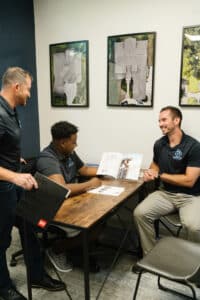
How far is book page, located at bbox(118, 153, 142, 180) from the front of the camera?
2.46 meters

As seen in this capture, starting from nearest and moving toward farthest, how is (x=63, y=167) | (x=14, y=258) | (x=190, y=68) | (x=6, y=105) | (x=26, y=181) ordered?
1. (x=26, y=181)
2. (x=6, y=105)
3. (x=63, y=167)
4. (x=14, y=258)
5. (x=190, y=68)

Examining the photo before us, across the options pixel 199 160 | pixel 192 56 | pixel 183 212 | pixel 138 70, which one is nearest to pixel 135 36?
pixel 138 70

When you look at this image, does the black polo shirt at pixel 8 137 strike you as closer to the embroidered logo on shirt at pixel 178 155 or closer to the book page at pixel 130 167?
the book page at pixel 130 167

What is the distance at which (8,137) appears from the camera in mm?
1723

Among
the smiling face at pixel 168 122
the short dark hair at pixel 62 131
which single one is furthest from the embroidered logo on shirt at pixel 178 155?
the short dark hair at pixel 62 131

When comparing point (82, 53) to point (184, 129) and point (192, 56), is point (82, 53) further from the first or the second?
point (184, 129)

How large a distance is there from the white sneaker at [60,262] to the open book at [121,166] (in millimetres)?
773

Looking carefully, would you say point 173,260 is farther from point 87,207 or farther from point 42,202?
point 42,202

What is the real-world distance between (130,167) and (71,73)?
1302mm

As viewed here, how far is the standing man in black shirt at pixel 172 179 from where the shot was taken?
2256 mm

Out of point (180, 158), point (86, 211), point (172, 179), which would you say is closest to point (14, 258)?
point (86, 211)

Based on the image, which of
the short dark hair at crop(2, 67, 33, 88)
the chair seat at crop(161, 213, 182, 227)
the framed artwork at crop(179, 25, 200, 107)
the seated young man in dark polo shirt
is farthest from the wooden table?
the framed artwork at crop(179, 25, 200, 107)

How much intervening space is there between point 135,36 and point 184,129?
101cm

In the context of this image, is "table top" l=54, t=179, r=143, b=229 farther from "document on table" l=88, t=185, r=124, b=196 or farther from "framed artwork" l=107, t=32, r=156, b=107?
"framed artwork" l=107, t=32, r=156, b=107
